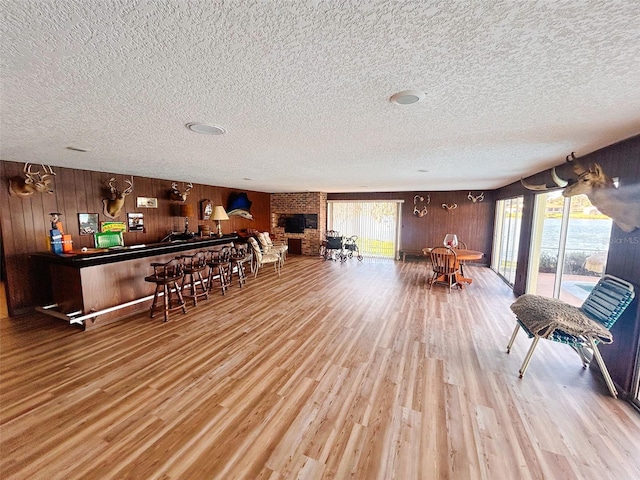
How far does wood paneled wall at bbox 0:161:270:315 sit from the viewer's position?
12.0 feet

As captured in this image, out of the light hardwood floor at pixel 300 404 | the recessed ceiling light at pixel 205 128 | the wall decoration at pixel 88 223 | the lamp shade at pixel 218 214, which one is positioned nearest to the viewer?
the light hardwood floor at pixel 300 404

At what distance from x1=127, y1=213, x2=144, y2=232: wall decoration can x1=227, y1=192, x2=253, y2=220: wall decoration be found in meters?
2.48

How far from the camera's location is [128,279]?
384 cm

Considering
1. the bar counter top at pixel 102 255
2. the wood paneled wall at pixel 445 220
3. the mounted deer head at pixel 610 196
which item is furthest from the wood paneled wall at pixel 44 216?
the mounted deer head at pixel 610 196

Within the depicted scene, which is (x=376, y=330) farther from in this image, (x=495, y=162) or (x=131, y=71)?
(x=131, y=71)

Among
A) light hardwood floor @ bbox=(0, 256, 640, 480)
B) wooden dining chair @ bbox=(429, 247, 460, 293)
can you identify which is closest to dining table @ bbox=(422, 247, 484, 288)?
wooden dining chair @ bbox=(429, 247, 460, 293)

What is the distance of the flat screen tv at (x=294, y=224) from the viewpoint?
918cm

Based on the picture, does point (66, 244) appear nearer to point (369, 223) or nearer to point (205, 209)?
point (205, 209)

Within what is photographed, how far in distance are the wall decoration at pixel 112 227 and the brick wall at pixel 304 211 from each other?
4.76 metres

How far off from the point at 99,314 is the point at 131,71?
11.2ft

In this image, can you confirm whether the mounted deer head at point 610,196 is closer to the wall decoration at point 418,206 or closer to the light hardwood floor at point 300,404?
the light hardwood floor at point 300,404

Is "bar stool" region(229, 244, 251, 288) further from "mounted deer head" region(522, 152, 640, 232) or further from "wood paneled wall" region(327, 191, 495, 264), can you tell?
"mounted deer head" region(522, 152, 640, 232)

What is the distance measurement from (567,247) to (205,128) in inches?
189

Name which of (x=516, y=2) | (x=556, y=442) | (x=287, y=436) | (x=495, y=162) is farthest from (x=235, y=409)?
(x=495, y=162)
